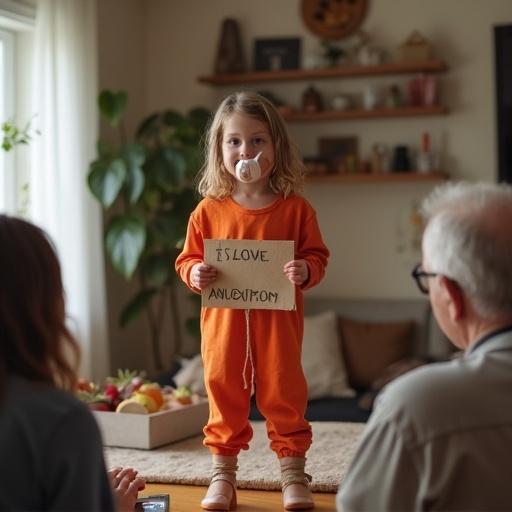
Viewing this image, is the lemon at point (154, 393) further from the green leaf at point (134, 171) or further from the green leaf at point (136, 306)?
the green leaf at point (136, 306)

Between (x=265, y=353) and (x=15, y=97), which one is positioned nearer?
(x=265, y=353)

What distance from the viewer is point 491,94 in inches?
189

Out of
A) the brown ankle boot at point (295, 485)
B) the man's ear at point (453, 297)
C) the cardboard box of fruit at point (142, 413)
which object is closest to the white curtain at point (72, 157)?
A: the cardboard box of fruit at point (142, 413)

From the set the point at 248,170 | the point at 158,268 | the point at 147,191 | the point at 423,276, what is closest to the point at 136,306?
the point at 158,268

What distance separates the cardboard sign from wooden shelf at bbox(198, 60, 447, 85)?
2.60 metres

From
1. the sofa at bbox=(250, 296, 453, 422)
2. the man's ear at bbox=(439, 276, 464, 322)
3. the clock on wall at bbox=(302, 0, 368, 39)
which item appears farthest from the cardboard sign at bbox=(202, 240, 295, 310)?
the clock on wall at bbox=(302, 0, 368, 39)

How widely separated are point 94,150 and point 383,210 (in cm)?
152

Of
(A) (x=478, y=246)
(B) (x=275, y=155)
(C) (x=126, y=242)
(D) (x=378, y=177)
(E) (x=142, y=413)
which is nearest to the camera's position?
(A) (x=478, y=246)

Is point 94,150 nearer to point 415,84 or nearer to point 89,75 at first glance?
point 89,75

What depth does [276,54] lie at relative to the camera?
5.10 metres

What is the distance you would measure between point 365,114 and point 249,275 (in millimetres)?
2579

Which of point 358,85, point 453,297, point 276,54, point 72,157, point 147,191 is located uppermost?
point 276,54

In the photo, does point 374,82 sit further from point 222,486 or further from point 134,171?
point 222,486

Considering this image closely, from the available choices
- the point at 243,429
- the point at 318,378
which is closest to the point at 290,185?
the point at 243,429
